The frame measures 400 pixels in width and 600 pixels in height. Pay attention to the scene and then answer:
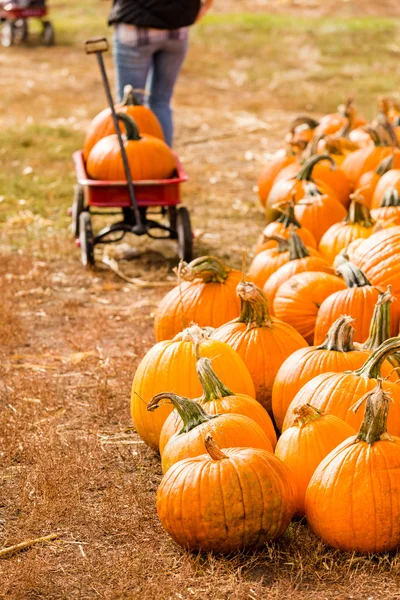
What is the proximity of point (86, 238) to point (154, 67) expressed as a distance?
6.24 feet

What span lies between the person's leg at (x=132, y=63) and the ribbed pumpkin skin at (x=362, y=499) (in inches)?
185

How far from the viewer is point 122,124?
6.59 meters

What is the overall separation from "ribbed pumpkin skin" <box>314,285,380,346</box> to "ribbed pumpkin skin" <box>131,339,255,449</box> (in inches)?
22.8

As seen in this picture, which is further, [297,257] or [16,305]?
[16,305]

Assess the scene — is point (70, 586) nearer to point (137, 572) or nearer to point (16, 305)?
point (137, 572)

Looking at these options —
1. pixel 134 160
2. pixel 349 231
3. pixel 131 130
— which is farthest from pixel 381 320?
pixel 131 130

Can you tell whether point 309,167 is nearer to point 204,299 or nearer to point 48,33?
point 204,299

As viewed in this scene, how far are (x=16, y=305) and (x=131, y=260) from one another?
1.09 metres

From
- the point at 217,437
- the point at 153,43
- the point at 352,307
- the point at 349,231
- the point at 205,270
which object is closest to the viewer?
the point at 217,437

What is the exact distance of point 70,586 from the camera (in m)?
2.90

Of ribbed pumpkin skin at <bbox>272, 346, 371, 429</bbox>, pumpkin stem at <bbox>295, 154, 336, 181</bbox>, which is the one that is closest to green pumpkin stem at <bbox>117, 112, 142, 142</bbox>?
pumpkin stem at <bbox>295, 154, 336, 181</bbox>

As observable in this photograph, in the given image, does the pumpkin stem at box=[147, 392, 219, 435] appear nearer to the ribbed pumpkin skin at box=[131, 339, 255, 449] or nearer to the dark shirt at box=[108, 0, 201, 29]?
the ribbed pumpkin skin at box=[131, 339, 255, 449]

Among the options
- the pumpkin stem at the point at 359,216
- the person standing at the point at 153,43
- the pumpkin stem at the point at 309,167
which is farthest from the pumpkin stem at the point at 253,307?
the person standing at the point at 153,43

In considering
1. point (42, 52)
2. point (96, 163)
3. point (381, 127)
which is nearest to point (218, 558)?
point (96, 163)
